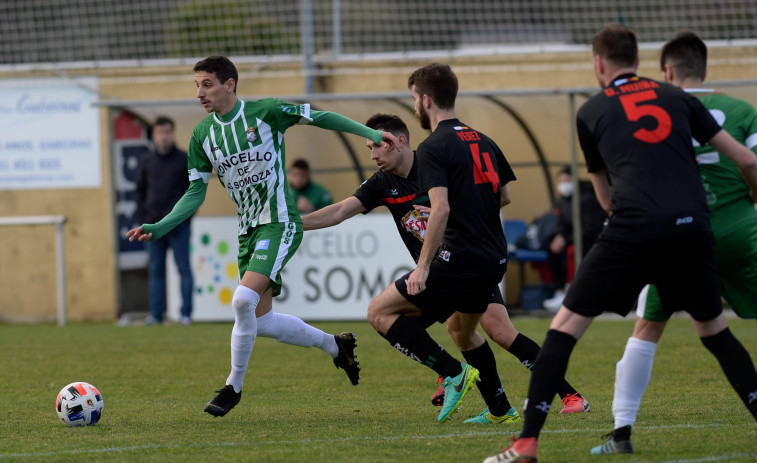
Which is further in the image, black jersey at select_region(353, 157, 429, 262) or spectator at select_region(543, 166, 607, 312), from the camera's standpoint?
spectator at select_region(543, 166, 607, 312)

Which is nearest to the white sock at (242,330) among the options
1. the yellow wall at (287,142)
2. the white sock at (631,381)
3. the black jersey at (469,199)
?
the black jersey at (469,199)

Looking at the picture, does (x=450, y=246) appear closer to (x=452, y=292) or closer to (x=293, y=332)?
(x=452, y=292)

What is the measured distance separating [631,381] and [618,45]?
4.87ft

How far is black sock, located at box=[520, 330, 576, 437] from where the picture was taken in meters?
4.54

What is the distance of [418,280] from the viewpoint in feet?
18.0

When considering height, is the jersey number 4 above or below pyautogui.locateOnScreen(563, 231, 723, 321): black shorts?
above

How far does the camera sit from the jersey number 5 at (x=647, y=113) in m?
4.57

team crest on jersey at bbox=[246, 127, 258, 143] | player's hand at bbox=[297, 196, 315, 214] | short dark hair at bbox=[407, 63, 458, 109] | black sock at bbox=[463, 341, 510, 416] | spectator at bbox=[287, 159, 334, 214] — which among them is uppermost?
short dark hair at bbox=[407, 63, 458, 109]

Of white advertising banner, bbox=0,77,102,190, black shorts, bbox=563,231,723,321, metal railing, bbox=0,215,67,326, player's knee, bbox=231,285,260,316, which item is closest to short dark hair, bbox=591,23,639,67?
black shorts, bbox=563,231,723,321

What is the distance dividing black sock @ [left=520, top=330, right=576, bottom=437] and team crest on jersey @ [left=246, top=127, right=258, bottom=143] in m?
2.64

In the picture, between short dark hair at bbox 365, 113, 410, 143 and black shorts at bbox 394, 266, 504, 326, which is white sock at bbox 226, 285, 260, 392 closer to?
black shorts at bbox 394, 266, 504, 326

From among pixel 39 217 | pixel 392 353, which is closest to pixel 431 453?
pixel 392 353

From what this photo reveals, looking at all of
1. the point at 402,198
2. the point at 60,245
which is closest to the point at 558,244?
the point at 60,245

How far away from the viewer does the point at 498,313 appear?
643 cm
